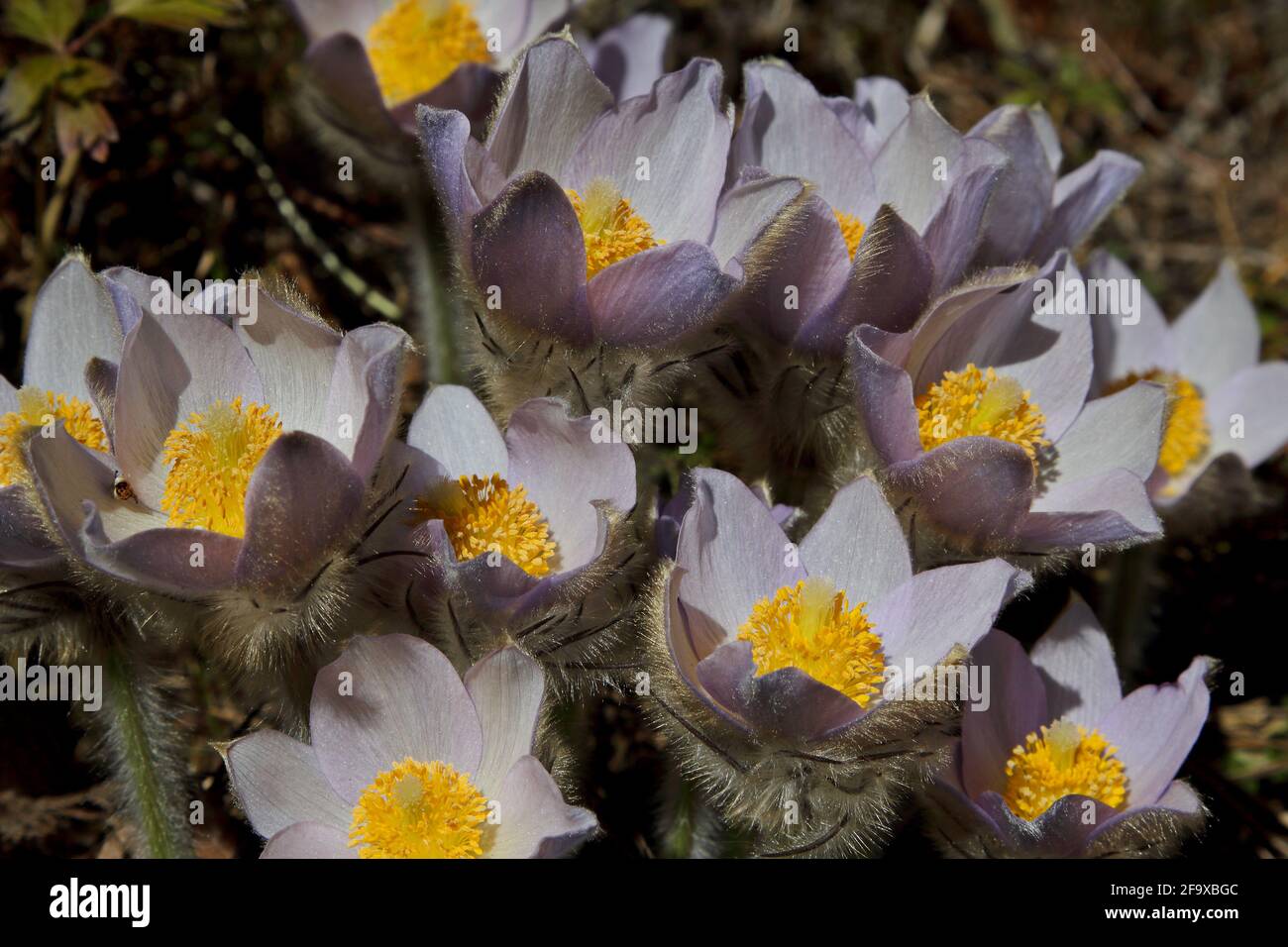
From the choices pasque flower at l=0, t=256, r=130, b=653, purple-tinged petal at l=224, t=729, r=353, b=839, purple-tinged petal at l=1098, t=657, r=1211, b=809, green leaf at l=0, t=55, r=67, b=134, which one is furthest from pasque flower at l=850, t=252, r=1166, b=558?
green leaf at l=0, t=55, r=67, b=134

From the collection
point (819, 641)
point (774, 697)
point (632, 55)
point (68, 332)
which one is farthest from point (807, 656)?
point (632, 55)

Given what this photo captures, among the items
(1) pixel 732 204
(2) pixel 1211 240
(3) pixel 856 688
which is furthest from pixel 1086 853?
(2) pixel 1211 240

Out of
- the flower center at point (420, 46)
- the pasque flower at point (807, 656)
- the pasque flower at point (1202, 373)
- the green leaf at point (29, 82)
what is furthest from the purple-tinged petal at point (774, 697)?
the green leaf at point (29, 82)

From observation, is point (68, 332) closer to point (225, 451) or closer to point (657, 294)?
point (225, 451)

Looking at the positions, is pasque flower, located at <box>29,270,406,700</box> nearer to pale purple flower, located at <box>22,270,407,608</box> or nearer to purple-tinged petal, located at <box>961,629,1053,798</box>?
pale purple flower, located at <box>22,270,407,608</box>
